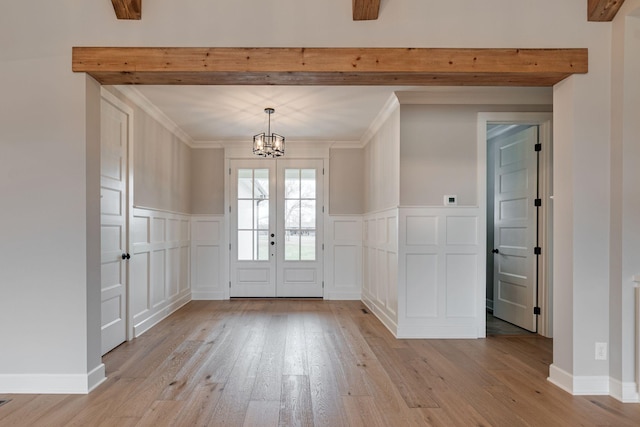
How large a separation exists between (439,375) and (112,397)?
8.01 ft

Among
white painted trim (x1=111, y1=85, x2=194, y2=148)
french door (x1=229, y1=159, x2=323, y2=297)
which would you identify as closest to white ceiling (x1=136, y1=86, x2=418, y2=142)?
white painted trim (x1=111, y1=85, x2=194, y2=148)

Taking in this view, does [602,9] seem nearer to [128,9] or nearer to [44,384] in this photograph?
[128,9]

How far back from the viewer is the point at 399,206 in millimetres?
4008

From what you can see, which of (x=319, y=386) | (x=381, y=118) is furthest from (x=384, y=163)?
(x=319, y=386)

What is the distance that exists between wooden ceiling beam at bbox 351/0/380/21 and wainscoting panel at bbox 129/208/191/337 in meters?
2.99

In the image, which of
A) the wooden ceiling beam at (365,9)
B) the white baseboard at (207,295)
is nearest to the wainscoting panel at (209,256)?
the white baseboard at (207,295)

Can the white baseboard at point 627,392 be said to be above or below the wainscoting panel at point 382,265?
below

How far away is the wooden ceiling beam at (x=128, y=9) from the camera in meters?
2.59

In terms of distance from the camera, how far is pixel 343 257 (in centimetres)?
617

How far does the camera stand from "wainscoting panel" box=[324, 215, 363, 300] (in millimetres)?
6129

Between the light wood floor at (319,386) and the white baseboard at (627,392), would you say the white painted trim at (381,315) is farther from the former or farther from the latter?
the white baseboard at (627,392)

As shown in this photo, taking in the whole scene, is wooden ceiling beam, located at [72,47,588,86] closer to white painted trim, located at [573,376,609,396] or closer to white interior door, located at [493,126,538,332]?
white interior door, located at [493,126,538,332]

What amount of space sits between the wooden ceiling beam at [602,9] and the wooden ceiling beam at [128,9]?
10.6ft

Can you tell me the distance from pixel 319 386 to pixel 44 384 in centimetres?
196
